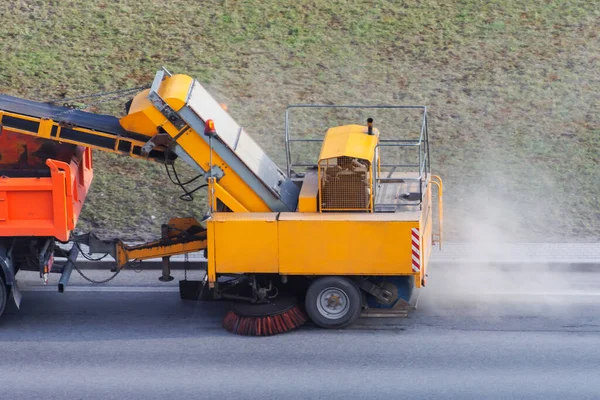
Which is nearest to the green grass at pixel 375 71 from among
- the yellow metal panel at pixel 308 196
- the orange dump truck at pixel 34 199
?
the orange dump truck at pixel 34 199

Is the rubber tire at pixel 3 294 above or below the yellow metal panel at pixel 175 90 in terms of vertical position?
below

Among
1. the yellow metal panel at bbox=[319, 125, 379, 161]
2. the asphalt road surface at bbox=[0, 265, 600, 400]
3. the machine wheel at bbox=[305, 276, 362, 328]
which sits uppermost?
the yellow metal panel at bbox=[319, 125, 379, 161]

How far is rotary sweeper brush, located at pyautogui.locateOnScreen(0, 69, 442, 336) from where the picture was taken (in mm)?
10008

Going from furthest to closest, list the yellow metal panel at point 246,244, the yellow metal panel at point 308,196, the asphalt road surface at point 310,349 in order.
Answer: the yellow metal panel at point 308,196 → the yellow metal panel at point 246,244 → the asphalt road surface at point 310,349

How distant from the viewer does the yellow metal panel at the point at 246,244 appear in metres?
10.0

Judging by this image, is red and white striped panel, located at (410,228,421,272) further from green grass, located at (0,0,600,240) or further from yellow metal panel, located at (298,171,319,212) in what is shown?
green grass, located at (0,0,600,240)

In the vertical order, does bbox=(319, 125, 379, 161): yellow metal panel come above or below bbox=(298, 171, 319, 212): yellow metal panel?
above

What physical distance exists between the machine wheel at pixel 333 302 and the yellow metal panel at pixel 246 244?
568 mm

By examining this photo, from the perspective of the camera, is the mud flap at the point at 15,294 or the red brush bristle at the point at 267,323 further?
the mud flap at the point at 15,294

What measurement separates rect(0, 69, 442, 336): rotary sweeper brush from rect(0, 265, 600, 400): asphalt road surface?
44 centimetres

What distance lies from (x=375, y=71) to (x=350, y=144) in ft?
25.6

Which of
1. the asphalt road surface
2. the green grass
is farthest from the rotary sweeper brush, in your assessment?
the green grass

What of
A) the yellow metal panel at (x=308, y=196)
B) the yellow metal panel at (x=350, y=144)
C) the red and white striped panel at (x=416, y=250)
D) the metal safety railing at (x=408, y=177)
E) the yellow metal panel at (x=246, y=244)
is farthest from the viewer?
the metal safety railing at (x=408, y=177)

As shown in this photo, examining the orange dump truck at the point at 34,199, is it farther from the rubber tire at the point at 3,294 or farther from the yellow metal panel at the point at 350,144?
the yellow metal panel at the point at 350,144
